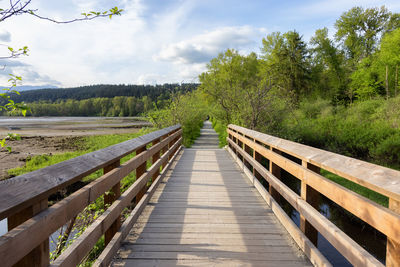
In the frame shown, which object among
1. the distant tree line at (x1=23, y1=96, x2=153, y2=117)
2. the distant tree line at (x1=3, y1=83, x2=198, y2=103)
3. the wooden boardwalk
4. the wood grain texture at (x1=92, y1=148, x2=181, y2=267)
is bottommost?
the wooden boardwalk

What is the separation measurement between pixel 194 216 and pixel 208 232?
1.82 ft

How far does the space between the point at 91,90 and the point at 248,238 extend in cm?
14806

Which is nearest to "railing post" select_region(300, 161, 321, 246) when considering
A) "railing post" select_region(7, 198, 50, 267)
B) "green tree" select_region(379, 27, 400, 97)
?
"railing post" select_region(7, 198, 50, 267)

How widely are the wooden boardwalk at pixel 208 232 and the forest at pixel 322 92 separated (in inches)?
239

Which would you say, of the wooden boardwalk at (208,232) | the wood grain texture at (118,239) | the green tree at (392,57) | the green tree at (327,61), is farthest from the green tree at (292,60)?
the wood grain texture at (118,239)

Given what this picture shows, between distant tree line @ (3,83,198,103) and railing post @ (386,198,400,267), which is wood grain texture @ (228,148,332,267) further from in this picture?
distant tree line @ (3,83,198,103)

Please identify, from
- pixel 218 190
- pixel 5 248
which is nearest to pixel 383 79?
pixel 218 190

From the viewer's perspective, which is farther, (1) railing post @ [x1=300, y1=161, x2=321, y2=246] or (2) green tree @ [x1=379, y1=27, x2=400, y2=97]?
(2) green tree @ [x1=379, y1=27, x2=400, y2=97]

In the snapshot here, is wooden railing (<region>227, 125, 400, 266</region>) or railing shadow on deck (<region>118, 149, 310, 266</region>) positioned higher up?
wooden railing (<region>227, 125, 400, 266</region>)

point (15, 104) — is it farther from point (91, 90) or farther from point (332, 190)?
point (91, 90)

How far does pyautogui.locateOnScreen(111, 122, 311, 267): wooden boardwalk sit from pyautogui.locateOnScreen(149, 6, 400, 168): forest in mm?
6081

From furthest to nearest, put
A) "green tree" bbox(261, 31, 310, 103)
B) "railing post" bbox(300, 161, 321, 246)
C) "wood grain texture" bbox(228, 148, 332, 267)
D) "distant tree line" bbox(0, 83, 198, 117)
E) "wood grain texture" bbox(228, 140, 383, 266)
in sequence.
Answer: "distant tree line" bbox(0, 83, 198, 117) < "green tree" bbox(261, 31, 310, 103) < "railing post" bbox(300, 161, 321, 246) < "wood grain texture" bbox(228, 148, 332, 267) < "wood grain texture" bbox(228, 140, 383, 266)

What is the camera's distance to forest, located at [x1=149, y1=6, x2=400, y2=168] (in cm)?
1241

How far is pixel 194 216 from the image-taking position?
3631mm
